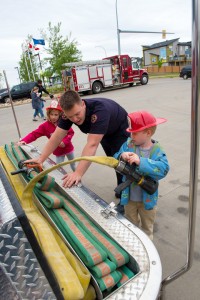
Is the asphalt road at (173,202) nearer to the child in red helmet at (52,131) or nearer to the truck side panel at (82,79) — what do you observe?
the child in red helmet at (52,131)

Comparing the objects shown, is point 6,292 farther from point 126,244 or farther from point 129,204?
point 129,204

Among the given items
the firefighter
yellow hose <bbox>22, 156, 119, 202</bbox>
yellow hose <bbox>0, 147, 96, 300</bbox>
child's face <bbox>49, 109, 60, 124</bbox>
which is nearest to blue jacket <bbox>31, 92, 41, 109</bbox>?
child's face <bbox>49, 109, 60, 124</bbox>

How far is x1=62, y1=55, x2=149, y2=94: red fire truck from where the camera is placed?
1634 cm

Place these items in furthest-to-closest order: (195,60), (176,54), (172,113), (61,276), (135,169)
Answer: (176,54) < (172,113) < (135,169) < (61,276) < (195,60)

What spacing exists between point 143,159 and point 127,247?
581mm

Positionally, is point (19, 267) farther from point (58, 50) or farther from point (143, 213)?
point (58, 50)

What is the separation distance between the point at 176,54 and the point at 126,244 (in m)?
65.1

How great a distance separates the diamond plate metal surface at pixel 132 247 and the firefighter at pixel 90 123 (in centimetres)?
26

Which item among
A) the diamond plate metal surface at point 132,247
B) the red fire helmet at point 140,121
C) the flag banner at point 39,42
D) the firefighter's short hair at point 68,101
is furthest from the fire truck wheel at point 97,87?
the diamond plate metal surface at point 132,247

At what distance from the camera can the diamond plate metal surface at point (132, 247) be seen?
0.94m

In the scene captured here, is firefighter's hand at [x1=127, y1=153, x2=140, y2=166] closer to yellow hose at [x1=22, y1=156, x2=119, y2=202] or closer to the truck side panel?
yellow hose at [x1=22, y1=156, x2=119, y2=202]

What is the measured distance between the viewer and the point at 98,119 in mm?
1999

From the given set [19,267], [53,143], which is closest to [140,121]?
[53,143]

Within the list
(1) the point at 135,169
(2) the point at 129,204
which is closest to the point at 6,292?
(1) the point at 135,169
